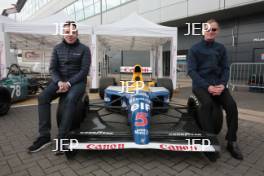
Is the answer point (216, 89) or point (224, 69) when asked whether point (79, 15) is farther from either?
point (216, 89)

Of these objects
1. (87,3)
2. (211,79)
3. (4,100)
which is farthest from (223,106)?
(87,3)

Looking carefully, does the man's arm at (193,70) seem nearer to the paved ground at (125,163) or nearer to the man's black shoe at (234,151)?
the man's black shoe at (234,151)

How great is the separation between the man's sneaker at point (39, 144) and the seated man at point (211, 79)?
6.62 feet

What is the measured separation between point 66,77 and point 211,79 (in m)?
2.00

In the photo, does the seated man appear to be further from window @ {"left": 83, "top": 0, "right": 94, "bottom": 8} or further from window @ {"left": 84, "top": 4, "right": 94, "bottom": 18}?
window @ {"left": 83, "top": 0, "right": 94, "bottom": 8}

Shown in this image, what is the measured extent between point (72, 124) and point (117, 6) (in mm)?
16684

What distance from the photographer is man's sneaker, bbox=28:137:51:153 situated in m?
2.47

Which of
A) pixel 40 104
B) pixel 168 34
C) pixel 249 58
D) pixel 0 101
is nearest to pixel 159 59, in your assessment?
pixel 168 34

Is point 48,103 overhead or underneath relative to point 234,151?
overhead

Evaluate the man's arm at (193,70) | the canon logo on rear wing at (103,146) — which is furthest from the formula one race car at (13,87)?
the man's arm at (193,70)

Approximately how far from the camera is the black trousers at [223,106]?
8.00ft

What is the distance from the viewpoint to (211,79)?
271 centimetres

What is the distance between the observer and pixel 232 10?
10055mm

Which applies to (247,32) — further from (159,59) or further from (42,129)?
(42,129)
